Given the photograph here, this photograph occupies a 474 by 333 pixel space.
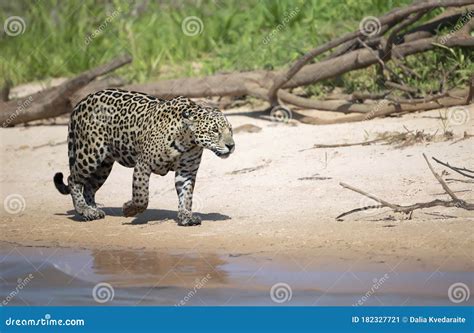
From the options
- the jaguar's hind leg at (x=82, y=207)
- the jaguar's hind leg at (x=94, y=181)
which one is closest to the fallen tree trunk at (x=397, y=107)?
the jaguar's hind leg at (x=94, y=181)

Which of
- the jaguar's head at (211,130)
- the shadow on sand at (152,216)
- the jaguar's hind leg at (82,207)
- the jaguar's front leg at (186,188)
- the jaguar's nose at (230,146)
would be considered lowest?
the shadow on sand at (152,216)

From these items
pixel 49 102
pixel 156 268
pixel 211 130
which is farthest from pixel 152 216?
pixel 49 102

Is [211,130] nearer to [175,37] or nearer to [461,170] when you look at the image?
[461,170]

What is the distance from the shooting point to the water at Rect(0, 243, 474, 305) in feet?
25.2

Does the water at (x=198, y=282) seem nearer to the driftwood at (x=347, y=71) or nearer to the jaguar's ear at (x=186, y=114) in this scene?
the jaguar's ear at (x=186, y=114)

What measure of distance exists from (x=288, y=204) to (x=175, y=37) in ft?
19.2

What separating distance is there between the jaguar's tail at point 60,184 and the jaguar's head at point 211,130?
1.71 m

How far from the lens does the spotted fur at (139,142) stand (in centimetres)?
947

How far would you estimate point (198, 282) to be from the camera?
8227 mm

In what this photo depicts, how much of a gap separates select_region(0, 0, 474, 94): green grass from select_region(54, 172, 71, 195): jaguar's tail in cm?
374

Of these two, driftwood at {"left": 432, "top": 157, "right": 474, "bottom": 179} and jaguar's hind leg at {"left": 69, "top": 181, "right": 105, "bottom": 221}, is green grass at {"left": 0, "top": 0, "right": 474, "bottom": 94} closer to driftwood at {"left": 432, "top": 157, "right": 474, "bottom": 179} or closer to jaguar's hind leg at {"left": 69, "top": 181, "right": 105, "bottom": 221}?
driftwood at {"left": 432, "top": 157, "right": 474, "bottom": 179}

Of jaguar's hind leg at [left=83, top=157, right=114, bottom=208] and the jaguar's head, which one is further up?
the jaguar's head

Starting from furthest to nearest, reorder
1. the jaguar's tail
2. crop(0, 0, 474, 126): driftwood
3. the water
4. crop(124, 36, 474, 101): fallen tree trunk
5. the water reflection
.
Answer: crop(124, 36, 474, 101): fallen tree trunk, crop(0, 0, 474, 126): driftwood, the jaguar's tail, the water reflection, the water

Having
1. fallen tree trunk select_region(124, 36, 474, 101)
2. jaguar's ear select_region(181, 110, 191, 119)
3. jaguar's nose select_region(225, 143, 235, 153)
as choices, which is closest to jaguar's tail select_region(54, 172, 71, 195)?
jaguar's ear select_region(181, 110, 191, 119)
